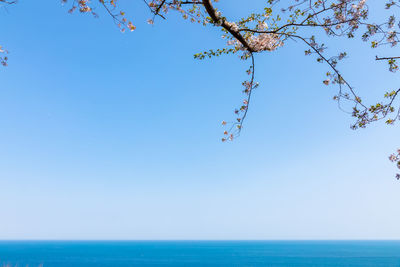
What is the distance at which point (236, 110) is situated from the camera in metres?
4.69

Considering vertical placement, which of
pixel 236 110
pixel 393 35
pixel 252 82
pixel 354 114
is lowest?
pixel 354 114

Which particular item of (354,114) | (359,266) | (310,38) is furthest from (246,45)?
(359,266)

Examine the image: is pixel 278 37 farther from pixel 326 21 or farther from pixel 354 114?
pixel 354 114

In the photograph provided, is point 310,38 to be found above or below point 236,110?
above

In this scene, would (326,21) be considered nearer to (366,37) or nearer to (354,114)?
(366,37)

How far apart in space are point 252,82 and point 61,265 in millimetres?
92099

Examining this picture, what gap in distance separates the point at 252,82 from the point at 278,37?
0.93m

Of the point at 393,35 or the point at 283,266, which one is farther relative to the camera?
the point at 283,266

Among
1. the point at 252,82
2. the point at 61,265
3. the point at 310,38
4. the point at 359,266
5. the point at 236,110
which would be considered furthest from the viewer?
the point at 61,265

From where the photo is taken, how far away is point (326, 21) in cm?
411

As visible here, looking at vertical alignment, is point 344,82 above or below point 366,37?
below

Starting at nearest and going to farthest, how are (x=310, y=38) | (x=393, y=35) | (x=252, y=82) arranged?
(x=393, y=35)
(x=310, y=38)
(x=252, y=82)

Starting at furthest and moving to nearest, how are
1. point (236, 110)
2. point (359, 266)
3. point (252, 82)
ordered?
point (359, 266) → point (236, 110) → point (252, 82)

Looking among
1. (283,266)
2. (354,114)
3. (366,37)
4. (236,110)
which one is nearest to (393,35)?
(366,37)
